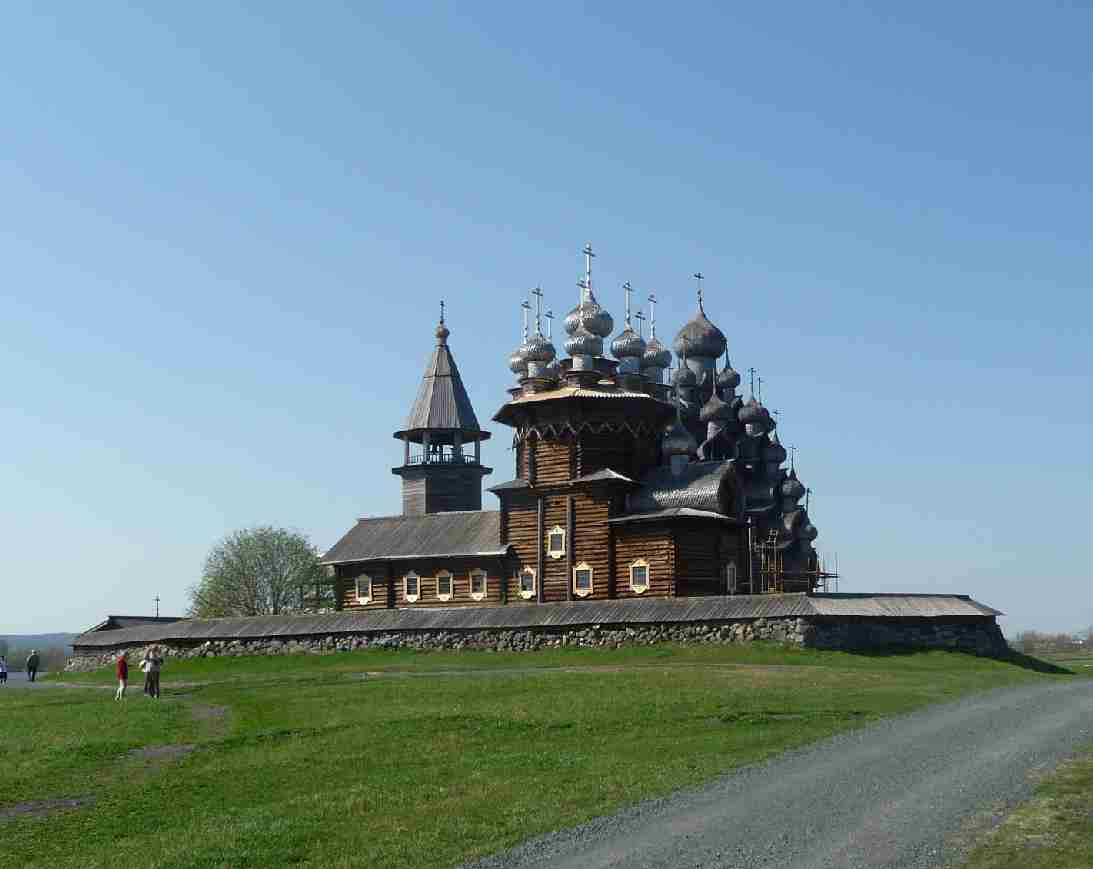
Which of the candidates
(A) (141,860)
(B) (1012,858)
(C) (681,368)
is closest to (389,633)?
(C) (681,368)

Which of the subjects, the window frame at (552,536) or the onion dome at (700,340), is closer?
the window frame at (552,536)

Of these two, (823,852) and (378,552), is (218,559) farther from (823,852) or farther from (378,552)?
(823,852)

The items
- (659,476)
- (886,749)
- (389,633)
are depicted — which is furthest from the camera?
Result: (659,476)

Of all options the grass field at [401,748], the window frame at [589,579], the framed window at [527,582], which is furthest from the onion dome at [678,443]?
the grass field at [401,748]

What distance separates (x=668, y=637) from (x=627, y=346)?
69.4 ft

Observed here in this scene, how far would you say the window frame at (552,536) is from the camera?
5472 cm

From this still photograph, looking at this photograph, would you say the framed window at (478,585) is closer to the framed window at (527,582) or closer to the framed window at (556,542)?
the framed window at (527,582)

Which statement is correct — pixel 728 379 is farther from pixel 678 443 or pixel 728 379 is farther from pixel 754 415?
pixel 678 443

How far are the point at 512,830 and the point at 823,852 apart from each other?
368 centimetres

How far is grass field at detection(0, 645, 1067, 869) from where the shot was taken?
51.3 ft

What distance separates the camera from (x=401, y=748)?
75.0 ft

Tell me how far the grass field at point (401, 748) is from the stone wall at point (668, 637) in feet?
4.16

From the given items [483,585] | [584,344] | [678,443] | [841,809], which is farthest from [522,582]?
[841,809]

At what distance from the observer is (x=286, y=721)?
91.2 ft
